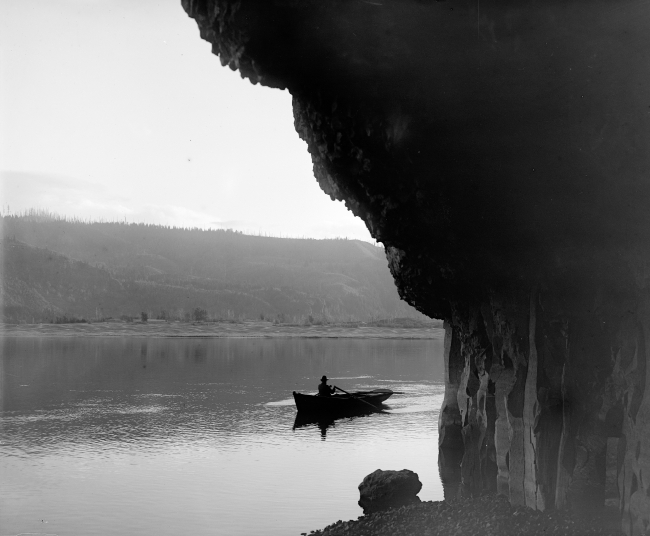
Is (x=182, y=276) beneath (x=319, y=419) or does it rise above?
above

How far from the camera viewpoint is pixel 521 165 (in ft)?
39.3

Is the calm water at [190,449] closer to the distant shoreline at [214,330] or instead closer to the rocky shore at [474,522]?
the rocky shore at [474,522]

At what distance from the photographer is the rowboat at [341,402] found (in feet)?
109

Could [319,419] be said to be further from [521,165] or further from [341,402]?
[521,165]

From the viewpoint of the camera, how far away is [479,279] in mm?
14102

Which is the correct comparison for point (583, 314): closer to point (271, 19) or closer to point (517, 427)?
point (517, 427)

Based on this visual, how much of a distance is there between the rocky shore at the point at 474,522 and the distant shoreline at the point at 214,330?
3737 inches

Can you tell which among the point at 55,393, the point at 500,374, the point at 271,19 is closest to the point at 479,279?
the point at 500,374

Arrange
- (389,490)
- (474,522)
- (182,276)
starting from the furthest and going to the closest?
(182,276) < (389,490) < (474,522)

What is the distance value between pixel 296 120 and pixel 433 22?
4.31 meters

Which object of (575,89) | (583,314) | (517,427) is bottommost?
(517,427)

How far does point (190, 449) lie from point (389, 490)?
1301cm

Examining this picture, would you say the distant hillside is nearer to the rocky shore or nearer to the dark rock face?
the dark rock face

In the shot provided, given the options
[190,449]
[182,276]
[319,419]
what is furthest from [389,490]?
[182,276]
